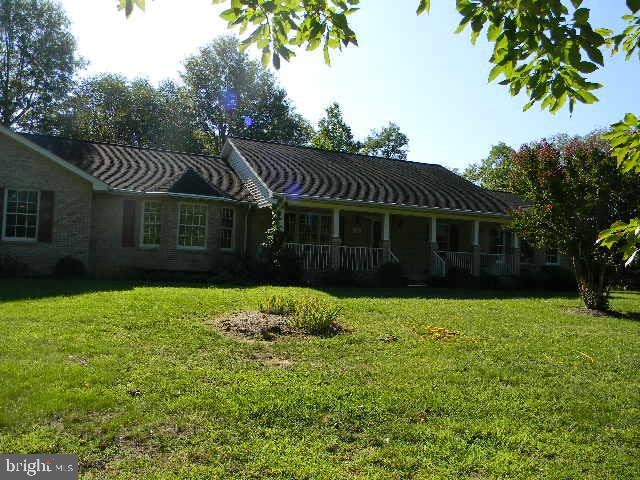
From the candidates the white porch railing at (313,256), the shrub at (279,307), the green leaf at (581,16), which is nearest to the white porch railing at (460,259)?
the white porch railing at (313,256)

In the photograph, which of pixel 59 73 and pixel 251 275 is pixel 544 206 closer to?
pixel 251 275

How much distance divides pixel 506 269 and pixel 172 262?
13.8m

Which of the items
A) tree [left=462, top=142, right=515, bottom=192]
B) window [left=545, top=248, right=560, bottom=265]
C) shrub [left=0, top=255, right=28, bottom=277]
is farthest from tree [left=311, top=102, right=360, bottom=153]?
shrub [left=0, top=255, right=28, bottom=277]

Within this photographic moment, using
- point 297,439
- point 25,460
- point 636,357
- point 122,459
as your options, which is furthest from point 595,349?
point 25,460

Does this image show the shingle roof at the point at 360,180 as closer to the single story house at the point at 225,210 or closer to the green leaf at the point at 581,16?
the single story house at the point at 225,210

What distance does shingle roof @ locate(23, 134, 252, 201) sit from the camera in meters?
18.9

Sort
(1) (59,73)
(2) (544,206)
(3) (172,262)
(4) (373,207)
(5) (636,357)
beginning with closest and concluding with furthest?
(5) (636,357) → (2) (544,206) → (3) (172,262) → (4) (373,207) → (1) (59,73)

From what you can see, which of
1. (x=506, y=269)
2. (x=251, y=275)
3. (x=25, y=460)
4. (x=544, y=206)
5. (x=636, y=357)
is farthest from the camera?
(x=506, y=269)

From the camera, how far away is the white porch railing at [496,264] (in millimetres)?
22906

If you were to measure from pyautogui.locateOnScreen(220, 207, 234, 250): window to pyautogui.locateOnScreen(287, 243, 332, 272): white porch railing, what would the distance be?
247 cm

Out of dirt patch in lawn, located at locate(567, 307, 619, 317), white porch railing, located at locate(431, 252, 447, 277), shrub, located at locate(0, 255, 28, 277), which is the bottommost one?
dirt patch in lawn, located at locate(567, 307, 619, 317)

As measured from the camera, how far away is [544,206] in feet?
47.4

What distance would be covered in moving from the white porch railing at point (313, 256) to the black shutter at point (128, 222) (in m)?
5.40

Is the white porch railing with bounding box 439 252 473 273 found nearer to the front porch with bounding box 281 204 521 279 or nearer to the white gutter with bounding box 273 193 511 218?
the front porch with bounding box 281 204 521 279
